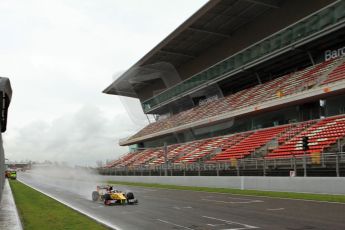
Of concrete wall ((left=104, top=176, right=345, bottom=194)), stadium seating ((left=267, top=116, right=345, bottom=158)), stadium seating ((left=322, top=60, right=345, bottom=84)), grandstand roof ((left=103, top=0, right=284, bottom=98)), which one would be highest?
grandstand roof ((left=103, top=0, right=284, bottom=98))

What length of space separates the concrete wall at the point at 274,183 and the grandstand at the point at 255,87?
0.88 m

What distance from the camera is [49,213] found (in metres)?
15.1

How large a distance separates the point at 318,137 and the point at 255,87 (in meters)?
16.1

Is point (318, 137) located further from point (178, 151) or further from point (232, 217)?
Result: point (178, 151)

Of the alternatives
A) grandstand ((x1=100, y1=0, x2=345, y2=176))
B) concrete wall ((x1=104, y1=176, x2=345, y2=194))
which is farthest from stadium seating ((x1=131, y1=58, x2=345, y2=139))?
concrete wall ((x1=104, y1=176, x2=345, y2=194))

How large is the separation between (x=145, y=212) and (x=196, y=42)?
33.9 m

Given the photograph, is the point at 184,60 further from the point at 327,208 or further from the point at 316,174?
the point at 327,208

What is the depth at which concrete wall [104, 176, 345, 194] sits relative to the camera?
20.0m

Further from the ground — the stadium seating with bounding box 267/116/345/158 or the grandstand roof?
the grandstand roof

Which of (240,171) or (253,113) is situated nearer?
(240,171)

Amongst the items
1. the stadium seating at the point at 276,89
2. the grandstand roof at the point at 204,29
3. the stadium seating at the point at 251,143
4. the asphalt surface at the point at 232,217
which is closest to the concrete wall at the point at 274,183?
the stadium seating at the point at 251,143

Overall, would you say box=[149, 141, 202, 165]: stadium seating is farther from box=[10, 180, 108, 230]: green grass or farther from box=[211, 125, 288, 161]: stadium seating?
box=[10, 180, 108, 230]: green grass

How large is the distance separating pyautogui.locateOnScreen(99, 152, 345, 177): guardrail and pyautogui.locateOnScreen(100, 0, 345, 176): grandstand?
0.06 m

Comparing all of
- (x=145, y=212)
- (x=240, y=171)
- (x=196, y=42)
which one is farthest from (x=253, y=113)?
(x=145, y=212)
